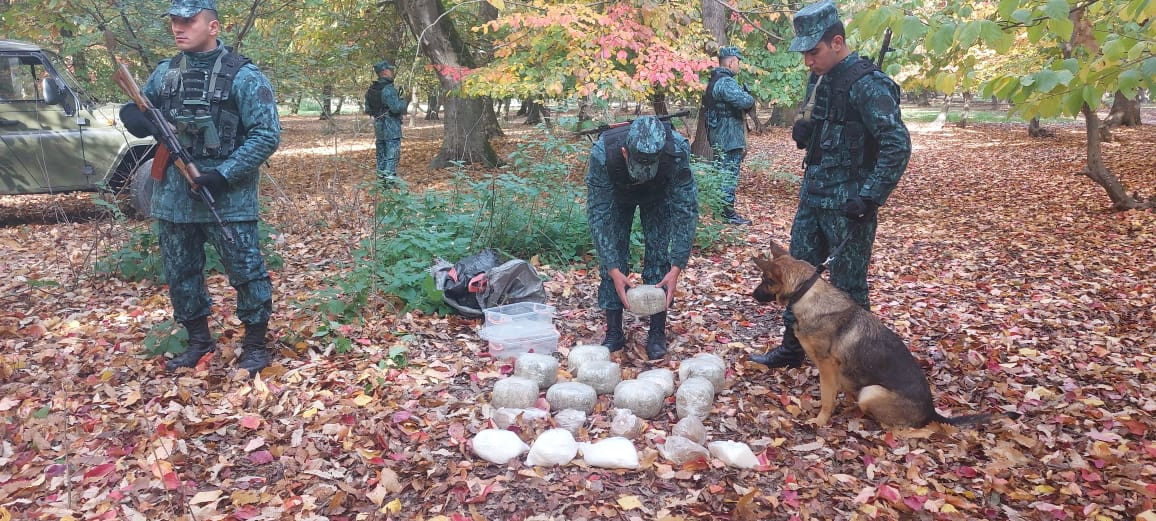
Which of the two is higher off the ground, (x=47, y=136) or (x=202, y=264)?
(x=47, y=136)

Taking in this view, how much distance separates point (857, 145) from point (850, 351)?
1.15m

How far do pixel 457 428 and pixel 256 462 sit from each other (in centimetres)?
101

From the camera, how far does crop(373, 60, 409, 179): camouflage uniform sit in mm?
9320

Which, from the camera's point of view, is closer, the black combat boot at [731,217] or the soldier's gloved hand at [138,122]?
the soldier's gloved hand at [138,122]

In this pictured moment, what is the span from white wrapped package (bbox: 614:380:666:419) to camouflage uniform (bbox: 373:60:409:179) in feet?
21.3

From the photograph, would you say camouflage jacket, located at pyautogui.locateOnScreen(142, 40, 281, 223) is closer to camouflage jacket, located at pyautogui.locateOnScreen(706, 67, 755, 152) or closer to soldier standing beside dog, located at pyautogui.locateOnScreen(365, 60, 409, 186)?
soldier standing beside dog, located at pyautogui.locateOnScreen(365, 60, 409, 186)

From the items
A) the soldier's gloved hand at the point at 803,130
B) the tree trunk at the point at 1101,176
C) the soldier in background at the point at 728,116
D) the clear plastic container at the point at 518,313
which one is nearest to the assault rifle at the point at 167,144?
the clear plastic container at the point at 518,313

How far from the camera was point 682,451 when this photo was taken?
326 cm

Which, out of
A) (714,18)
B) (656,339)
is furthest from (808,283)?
(714,18)

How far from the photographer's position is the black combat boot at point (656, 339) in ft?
14.7

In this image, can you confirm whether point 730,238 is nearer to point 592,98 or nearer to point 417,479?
point 592,98

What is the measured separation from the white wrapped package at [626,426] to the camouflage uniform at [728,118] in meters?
5.01

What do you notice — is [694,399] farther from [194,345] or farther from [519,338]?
[194,345]

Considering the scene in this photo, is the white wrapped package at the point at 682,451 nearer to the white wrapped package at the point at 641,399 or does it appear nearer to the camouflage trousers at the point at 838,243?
the white wrapped package at the point at 641,399
